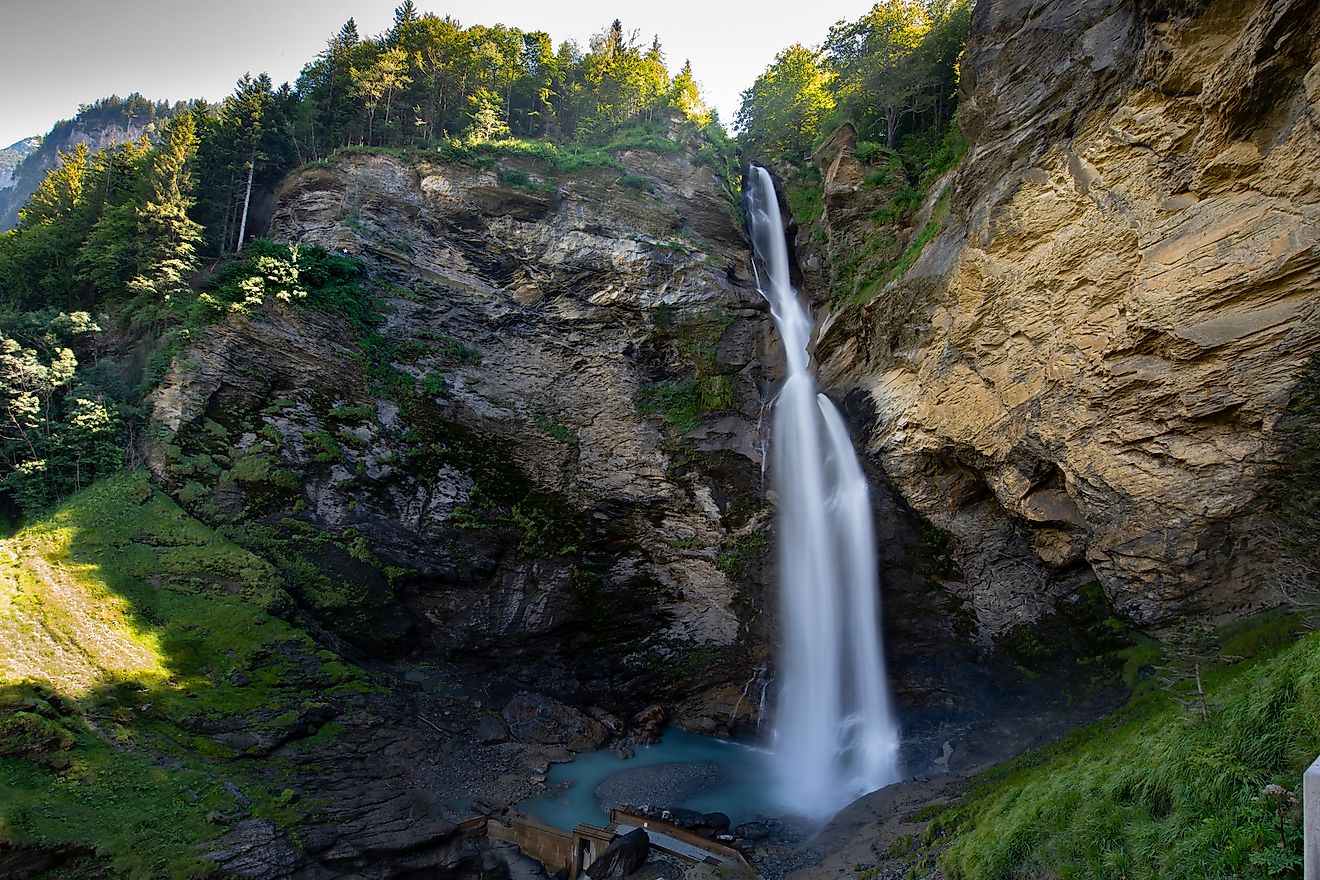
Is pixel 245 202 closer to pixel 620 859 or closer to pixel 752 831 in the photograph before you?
pixel 620 859

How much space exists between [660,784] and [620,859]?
145 inches

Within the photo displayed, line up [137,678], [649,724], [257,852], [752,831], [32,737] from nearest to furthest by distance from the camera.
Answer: [32,737] < [257,852] < [137,678] < [752,831] < [649,724]

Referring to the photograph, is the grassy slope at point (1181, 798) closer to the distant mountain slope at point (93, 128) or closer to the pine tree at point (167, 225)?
the pine tree at point (167, 225)

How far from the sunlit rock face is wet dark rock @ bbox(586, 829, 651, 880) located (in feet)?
33.3

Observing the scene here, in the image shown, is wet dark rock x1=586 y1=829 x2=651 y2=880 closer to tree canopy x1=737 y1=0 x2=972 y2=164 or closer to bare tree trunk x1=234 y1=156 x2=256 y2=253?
tree canopy x1=737 y1=0 x2=972 y2=164

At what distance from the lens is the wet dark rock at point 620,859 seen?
35.9 feet

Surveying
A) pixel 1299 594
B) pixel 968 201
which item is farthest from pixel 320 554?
pixel 1299 594

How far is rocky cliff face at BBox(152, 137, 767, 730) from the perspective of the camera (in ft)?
52.7

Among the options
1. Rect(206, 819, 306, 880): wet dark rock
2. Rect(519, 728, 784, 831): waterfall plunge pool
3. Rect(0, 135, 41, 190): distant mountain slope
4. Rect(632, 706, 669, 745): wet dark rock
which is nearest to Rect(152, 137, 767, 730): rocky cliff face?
Rect(632, 706, 669, 745): wet dark rock

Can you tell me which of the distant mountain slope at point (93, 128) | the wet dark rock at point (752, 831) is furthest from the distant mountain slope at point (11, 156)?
the wet dark rock at point (752, 831)

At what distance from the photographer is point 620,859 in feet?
36.7

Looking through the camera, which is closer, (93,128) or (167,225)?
(167,225)

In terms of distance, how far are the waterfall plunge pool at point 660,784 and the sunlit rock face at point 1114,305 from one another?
7.37 meters

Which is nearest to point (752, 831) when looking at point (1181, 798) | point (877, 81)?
point (1181, 798)
